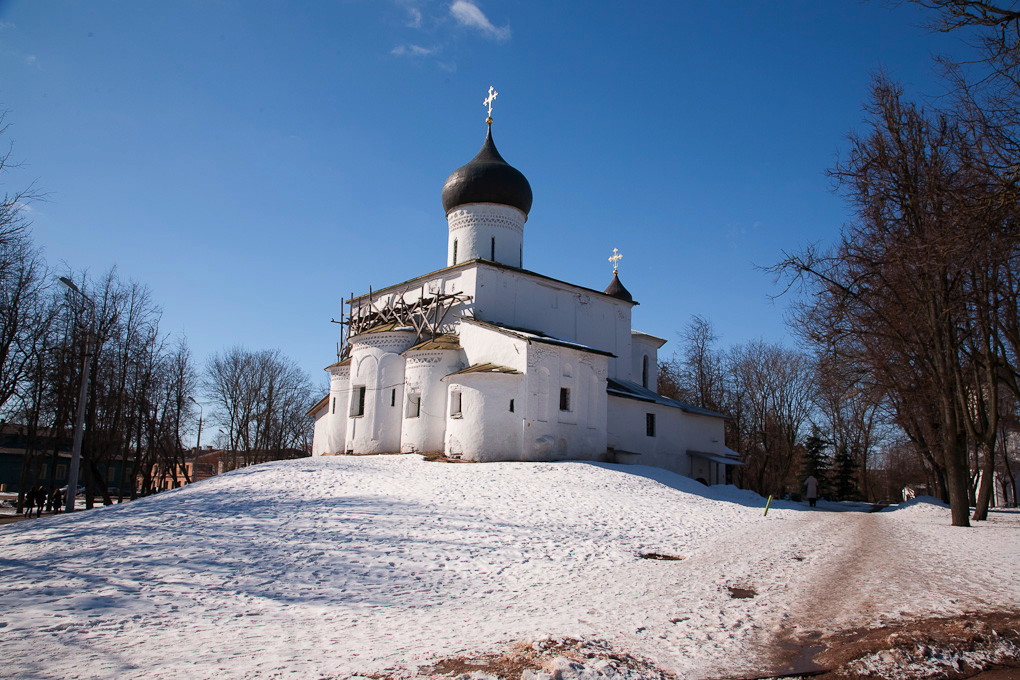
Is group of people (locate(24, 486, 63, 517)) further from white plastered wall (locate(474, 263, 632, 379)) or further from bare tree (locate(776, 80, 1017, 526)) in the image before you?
bare tree (locate(776, 80, 1017, 526))

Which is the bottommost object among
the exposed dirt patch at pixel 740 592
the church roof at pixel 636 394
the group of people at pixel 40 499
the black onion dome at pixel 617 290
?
the group of people at pixel 40 499

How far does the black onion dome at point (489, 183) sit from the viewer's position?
101 feet

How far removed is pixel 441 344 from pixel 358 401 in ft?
14.5

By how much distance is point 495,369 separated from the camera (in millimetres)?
24281

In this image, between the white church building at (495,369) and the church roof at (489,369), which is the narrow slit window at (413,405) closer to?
the white church building at (495,369)

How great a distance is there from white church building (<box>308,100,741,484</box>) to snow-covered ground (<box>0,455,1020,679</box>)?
5.89 m

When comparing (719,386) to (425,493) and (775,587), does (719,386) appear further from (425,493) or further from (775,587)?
(775,587)

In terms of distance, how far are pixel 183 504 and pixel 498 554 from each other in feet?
29.0

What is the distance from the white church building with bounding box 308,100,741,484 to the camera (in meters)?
24.2

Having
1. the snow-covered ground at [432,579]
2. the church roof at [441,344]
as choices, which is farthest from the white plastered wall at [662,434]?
the snow-covered ground at [432,579]

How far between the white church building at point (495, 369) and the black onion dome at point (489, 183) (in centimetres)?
5

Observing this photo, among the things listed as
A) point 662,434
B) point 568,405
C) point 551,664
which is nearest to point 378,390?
point 568,405

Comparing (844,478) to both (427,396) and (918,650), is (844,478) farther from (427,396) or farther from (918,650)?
(918,650)

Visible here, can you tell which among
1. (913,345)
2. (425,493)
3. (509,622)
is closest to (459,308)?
(425,493)
